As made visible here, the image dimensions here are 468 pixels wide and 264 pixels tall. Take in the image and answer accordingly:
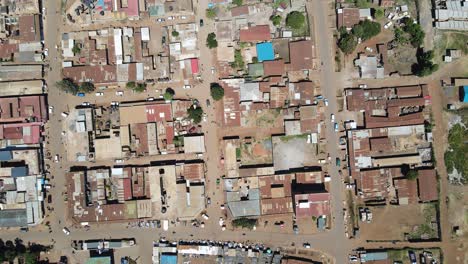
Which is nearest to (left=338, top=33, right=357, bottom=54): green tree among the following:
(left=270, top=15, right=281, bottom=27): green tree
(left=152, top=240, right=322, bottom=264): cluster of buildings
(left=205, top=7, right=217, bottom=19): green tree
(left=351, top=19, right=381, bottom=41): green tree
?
(left=351, top=19, right=381, bottom=41): green tree

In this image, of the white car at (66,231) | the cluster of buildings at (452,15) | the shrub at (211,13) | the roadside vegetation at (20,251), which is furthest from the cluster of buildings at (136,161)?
the cluster of buildings at (452,15)

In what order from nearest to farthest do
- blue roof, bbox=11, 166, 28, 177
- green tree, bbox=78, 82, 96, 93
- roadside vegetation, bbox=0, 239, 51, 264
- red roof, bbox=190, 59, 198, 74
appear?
roadside vegetation, bbox=0, 239, 51, 264
blue roof, bbox=11, 166, 28, 177
green tree, bbox=78, 82, 96, 93
red roof, bbox=190, 59, 198, 74

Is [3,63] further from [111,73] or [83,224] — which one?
[83,224]

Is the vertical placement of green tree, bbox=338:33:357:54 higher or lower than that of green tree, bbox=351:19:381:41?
lower

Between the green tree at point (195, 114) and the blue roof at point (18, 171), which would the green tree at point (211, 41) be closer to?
the green tree at point (195, 114)

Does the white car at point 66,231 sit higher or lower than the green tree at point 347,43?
lower

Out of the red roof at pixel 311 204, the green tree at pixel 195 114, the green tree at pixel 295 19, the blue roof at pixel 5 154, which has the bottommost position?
the red roof at pixel 311 204

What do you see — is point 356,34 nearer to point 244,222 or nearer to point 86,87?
point 244,222

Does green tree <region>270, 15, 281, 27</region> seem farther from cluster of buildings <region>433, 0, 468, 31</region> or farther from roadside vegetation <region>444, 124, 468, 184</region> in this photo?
roadside vegetation <region>444, 124, 468, 184</region>
